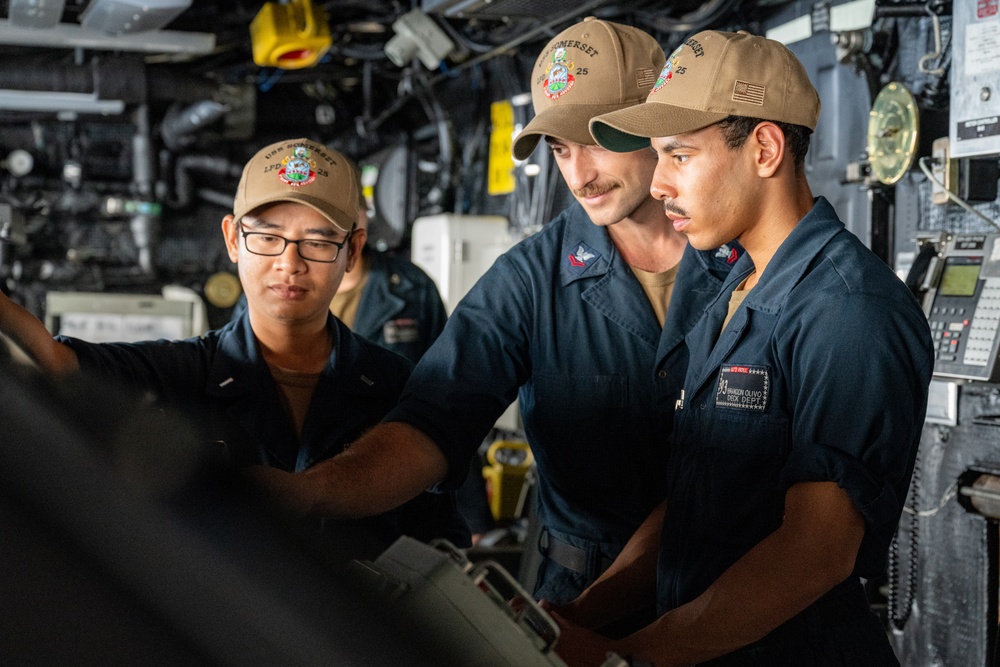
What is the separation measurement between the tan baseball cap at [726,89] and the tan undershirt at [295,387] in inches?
34.3

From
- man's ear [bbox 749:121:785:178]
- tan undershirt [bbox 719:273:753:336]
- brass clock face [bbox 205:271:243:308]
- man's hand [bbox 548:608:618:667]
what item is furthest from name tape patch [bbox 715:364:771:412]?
brass clock face [bbox 205:271:243:308]

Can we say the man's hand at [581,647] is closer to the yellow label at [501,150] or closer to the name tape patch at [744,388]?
the name tape patch at [744,388]

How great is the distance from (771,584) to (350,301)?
3.00 m

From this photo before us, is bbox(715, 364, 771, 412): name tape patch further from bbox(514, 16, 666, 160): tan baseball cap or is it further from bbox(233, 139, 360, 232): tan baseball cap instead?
bbox(233, 139, 360, 232): tan baseball cap

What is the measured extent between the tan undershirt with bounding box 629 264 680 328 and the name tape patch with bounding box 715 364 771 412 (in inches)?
21.4

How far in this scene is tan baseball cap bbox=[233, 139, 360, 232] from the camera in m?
2.15

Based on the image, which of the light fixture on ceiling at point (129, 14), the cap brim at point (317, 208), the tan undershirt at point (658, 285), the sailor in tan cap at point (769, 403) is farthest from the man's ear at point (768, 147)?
the light fixture on ceiling at point (129, 14)

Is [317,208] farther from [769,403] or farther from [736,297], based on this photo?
[769,403]

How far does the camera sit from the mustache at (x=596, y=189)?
2105 millimetres

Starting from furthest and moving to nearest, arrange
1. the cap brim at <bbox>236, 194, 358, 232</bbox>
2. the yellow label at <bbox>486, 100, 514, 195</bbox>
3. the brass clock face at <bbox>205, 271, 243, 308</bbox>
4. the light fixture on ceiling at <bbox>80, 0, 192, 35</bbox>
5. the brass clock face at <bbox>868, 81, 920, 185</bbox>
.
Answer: the brass clock face at <bbox>205, 271, 243, 308</bbox>
the yellow label at <bbox>486, 100, 514, 195</bbox>
the light fixture on ceiling at <bbox>80, 0, 192, 35</bbox>
the brass clock face at <bbox>868, 81, 920, 185</bbox>
the cap brim at <bbox>236, 194, 358, 232</bbox>

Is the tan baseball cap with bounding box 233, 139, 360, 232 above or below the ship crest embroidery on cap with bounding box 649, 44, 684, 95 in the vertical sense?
below

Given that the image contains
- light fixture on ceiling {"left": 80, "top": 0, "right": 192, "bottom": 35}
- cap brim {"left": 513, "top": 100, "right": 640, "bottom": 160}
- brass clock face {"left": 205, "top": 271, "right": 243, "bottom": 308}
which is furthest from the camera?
brass clock face {"left": 205, "top": 271, "right": 243, "bottom": 308}

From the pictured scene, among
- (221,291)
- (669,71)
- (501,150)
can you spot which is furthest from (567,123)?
(221,291)

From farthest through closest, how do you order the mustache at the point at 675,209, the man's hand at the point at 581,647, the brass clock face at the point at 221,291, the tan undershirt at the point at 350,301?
1. the brass clock face at the point at 221,291
2. the tan undershirt at the point at 350,301
3. the mustache at the point at 675,209
4. the man's hand at the point at 581,647
